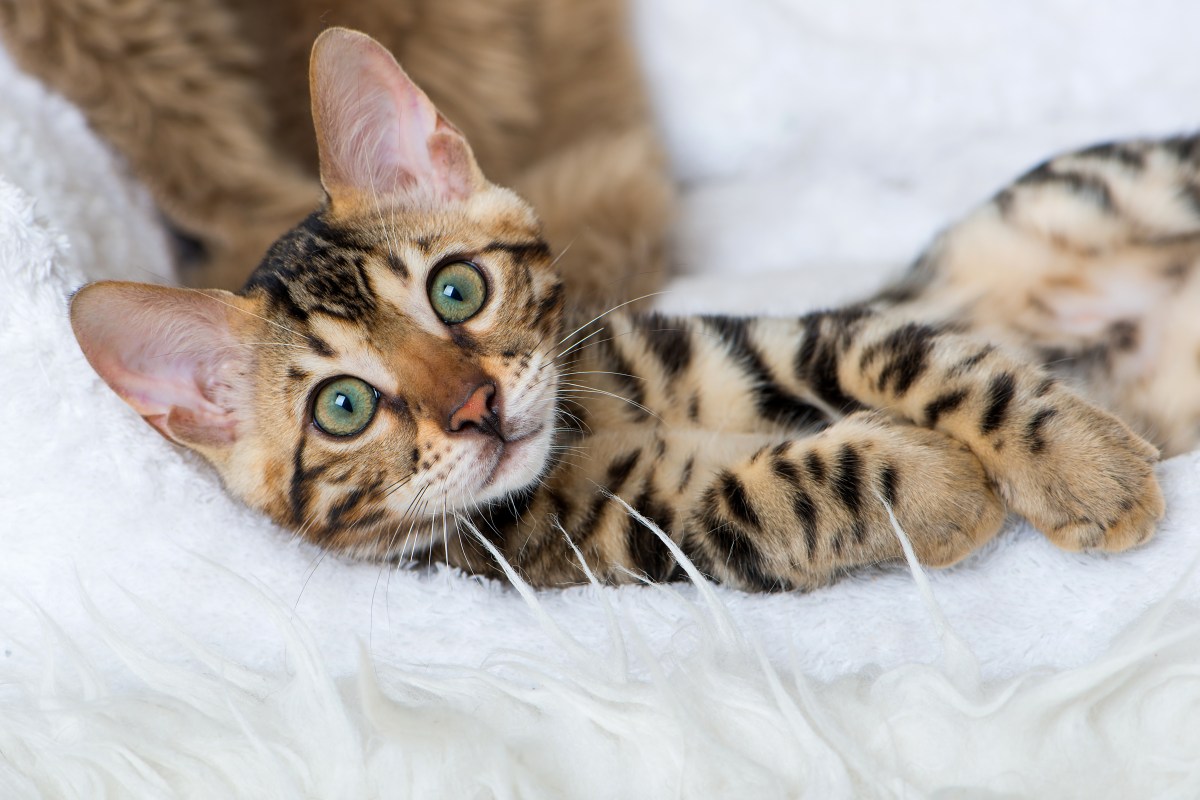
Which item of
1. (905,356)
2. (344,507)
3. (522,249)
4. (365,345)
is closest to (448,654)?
(344,507)

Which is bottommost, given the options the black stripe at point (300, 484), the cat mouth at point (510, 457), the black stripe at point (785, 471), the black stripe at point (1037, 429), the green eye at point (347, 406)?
the black stripe at point (1037, 429)

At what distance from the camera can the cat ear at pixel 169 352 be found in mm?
725

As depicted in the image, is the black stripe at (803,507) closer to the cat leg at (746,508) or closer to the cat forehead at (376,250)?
the cat leg at (746,508)

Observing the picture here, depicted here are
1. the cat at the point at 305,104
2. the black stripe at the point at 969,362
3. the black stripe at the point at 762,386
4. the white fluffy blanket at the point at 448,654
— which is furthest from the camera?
the cat at the point at 305,104

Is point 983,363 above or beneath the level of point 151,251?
beneath

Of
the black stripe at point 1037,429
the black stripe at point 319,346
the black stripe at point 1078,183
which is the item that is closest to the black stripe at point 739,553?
the black stripe at point 1037,429

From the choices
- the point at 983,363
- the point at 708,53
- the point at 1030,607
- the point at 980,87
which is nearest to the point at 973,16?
the point at 980,87

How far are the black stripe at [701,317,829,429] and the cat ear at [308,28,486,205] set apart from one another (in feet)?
0.88

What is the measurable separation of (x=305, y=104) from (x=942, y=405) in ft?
2.90

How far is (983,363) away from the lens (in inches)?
32.5

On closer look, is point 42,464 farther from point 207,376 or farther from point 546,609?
point 546,609

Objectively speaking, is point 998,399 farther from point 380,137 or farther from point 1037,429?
point 380,137

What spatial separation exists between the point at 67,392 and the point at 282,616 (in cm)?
28

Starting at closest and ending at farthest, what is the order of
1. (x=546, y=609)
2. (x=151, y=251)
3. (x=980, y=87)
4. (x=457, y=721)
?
(x=457, y=721), (x=546, y=609), (x=151, y=251), (x=980, y=87)
